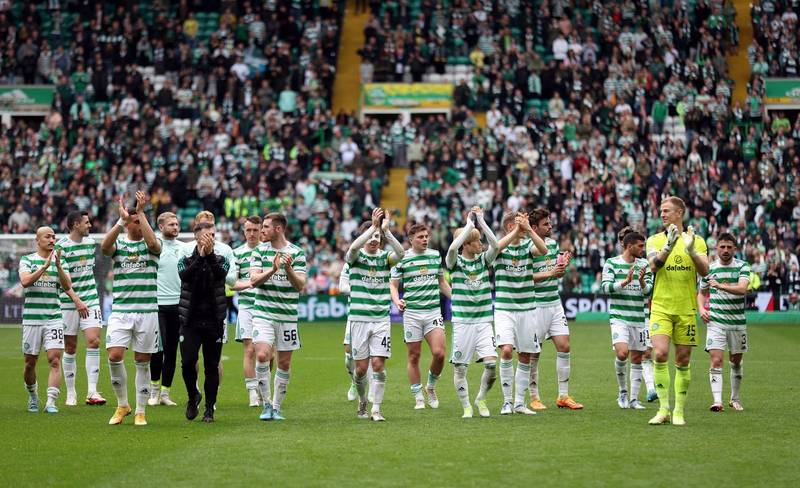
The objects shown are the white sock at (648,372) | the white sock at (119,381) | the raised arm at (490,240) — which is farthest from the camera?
the white sock at (648,372)

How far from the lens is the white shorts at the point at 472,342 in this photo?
561 inches

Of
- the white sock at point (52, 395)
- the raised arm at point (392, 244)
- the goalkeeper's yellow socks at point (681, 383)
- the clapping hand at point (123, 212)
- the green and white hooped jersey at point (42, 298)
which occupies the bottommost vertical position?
the white sock at point (52, 395)

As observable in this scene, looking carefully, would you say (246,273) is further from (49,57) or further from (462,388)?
(49,57)

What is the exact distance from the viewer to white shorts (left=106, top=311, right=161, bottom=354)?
13.6m

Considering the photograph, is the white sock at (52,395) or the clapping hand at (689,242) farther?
the white sock at (52,395)

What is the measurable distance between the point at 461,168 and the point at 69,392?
75.2ft

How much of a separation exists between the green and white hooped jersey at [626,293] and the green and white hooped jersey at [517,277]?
1.16 meters

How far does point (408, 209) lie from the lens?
1459 inches

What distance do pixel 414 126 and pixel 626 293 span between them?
81.4 feet

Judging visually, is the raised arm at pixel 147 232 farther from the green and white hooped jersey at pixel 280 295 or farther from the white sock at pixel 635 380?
the white sock at pixel 635 380

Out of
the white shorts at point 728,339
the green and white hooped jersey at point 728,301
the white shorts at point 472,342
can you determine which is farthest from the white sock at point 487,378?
the green and white hooped jersey at point 728,301

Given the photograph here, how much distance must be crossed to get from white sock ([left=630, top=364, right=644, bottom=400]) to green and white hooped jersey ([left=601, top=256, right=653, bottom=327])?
58cm

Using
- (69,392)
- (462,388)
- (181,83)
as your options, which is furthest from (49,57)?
(462,388)

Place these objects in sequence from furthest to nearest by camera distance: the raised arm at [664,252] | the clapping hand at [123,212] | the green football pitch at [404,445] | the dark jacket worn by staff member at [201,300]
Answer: the dark jacket worn by staff member at [201,300] < the clapping hand at [123,212] < the raised arm at [664,252] < the green football pitch at [404,445]
